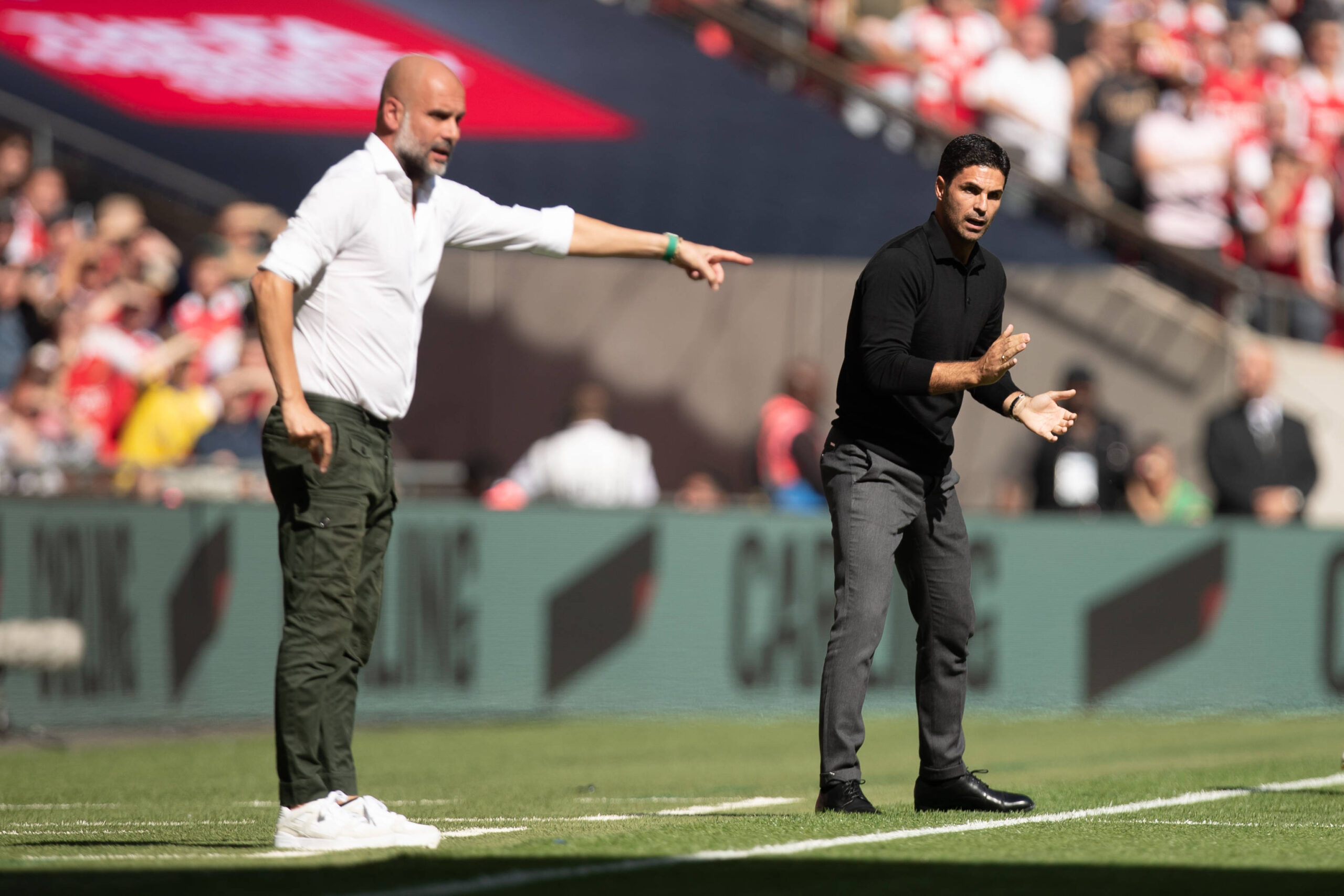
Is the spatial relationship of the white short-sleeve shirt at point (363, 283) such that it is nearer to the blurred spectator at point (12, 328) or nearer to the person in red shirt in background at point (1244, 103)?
the blurred spectator at point (12, 328)

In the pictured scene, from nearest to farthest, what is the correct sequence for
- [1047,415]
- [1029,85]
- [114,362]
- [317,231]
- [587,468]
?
[317,231]
[1047,415]
[587,468]
[114,362]
[1029,85]

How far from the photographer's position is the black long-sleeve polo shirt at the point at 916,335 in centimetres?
625

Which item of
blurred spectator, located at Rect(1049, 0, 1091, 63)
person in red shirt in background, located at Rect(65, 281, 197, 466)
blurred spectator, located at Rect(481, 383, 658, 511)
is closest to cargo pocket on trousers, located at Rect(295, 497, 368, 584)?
blurred spectator, located at Rect(481, 383, 658, 511)

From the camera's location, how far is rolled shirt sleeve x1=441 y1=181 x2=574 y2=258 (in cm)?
605

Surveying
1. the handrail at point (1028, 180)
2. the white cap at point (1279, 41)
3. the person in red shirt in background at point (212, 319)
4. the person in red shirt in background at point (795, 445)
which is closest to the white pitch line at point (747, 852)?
the person in red shirt in background at point (795, 445)

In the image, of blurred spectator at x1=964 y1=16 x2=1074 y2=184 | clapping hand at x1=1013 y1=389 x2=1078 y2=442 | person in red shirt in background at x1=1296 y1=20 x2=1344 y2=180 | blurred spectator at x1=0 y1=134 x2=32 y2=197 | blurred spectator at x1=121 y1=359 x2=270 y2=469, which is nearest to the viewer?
clapping hand at x1=1013 y1=389 x2=1078 y2=442

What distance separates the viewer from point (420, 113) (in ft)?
18.7

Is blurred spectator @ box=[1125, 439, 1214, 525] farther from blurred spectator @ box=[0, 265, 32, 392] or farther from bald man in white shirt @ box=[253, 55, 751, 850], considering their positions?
bald man in white shirt @ box=[253, 55, 751, 850]

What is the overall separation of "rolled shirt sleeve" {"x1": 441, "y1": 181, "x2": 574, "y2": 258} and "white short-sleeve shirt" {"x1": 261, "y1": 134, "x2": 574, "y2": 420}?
0.23 metres

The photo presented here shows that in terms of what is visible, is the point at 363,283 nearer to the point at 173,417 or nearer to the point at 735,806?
the point at 735,806

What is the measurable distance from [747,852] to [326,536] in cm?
155

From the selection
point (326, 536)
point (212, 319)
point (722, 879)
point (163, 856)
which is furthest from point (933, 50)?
point (722, 879)

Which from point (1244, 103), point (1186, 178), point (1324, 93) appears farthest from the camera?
point (1324, 93)

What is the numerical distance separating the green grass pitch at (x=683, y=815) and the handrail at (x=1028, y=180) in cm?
435
